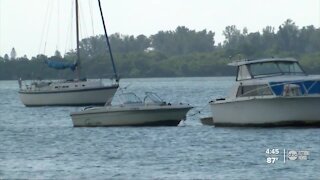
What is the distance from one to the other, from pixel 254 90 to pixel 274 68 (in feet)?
7.56

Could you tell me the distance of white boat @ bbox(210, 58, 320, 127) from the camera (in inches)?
2012

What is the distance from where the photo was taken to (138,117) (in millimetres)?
57094

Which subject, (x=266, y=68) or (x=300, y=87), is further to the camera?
(x=266, y=68)

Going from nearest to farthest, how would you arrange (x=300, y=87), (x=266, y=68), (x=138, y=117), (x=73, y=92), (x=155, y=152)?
(x=155, y=152), (x=300, y=87), (x=266, y=68), (x=138, y=117), (x=73, y=92)

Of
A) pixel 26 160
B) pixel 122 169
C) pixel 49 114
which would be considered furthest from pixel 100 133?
pixel 49 114

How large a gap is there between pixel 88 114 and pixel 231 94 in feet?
26.4

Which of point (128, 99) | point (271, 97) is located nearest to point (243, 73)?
point (271, 97)

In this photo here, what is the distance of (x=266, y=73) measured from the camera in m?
54.0

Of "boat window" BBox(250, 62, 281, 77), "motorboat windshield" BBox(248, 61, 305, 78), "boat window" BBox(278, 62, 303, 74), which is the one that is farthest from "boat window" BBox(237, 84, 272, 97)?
"boat window" BBox(278, 62, 303, 74)

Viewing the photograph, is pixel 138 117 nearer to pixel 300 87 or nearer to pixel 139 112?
pixel 139 112

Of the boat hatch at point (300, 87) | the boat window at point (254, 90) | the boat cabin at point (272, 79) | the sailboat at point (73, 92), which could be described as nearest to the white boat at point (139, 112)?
the boat cabin at point (272, 79)
